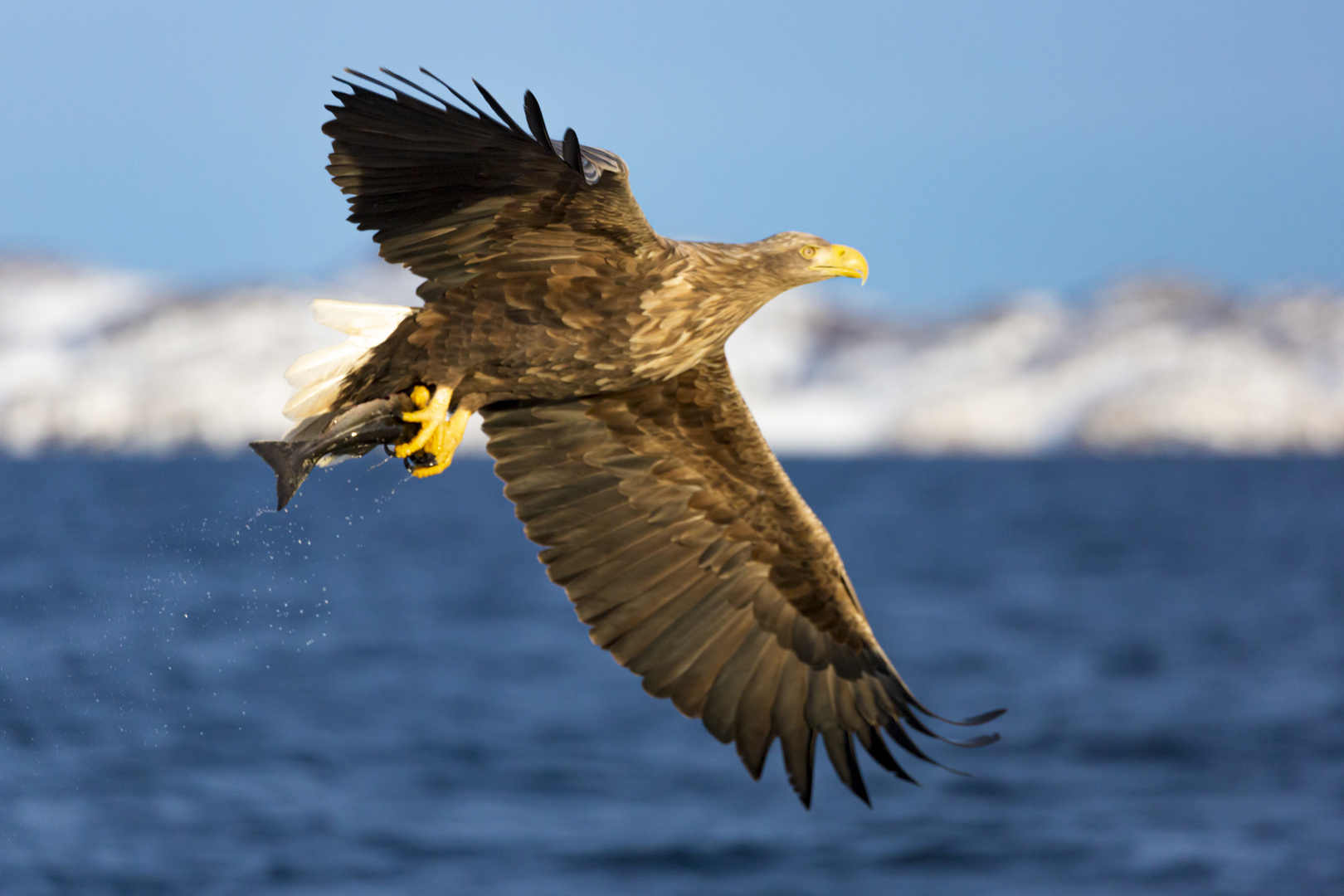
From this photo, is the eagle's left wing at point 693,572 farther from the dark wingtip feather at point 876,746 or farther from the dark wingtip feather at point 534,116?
the dark wingtip feather at point 534,116

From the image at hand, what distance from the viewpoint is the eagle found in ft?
14.8

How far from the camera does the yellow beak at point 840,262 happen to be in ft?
16.5

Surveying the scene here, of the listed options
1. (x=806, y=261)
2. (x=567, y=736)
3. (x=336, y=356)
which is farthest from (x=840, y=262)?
(x=567, y=736)

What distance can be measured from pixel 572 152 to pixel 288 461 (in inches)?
56.6

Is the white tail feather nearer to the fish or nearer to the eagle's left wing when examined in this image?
the fish

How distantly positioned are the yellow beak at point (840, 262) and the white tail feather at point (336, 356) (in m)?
1.43

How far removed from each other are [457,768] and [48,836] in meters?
7.77

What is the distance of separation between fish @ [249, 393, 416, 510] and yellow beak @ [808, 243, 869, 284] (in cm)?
145

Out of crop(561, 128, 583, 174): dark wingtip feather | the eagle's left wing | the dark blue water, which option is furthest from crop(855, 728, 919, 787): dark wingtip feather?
the dark blue water

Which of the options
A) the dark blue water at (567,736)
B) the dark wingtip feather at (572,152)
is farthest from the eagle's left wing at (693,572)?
the dark blue water at (567,736)

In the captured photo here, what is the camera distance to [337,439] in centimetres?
484

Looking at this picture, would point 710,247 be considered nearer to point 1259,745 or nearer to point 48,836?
point 48,836

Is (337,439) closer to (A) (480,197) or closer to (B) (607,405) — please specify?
(A) (480,197)

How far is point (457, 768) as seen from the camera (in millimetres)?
28734
